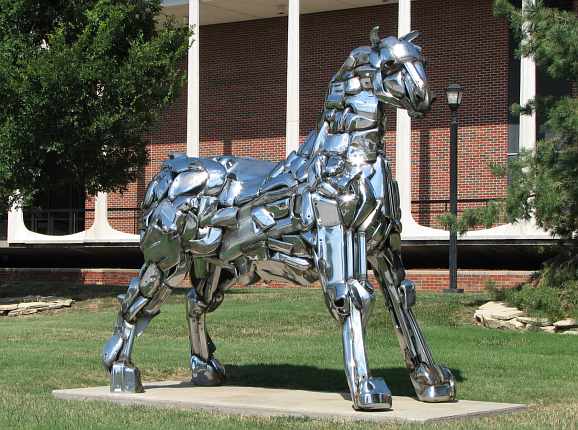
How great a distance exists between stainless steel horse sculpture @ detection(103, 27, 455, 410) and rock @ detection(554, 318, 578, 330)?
7.70m

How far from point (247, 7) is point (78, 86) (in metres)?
10.1

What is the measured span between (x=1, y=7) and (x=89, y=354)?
32.7 ft

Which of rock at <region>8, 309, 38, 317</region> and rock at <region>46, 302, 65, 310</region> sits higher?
rock at <region>46, 302, 65, 310</region>

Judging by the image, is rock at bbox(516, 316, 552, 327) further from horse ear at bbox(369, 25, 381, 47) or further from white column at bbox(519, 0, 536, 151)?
horse ear at bbox(369, 25, 381, 47)

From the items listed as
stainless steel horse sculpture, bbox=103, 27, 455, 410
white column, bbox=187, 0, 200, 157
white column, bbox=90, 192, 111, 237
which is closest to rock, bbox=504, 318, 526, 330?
stainless steel horse sculpture, bbox=103, 27, 455, 410

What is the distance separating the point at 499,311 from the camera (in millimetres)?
17031

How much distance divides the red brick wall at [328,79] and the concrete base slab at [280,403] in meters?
16.1

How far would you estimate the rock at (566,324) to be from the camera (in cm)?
1608

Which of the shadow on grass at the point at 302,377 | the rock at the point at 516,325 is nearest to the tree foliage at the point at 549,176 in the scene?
the rock at the point at 516,325

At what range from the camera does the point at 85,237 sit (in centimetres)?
3036

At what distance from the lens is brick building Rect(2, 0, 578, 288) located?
26500 millimetres

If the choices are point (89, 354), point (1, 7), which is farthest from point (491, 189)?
point (89, 354)

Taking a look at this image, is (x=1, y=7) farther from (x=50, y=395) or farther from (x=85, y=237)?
(x=50, y=395)

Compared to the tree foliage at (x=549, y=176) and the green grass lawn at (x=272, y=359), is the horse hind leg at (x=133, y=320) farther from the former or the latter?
the tree foliage at (x=549, y=176)
